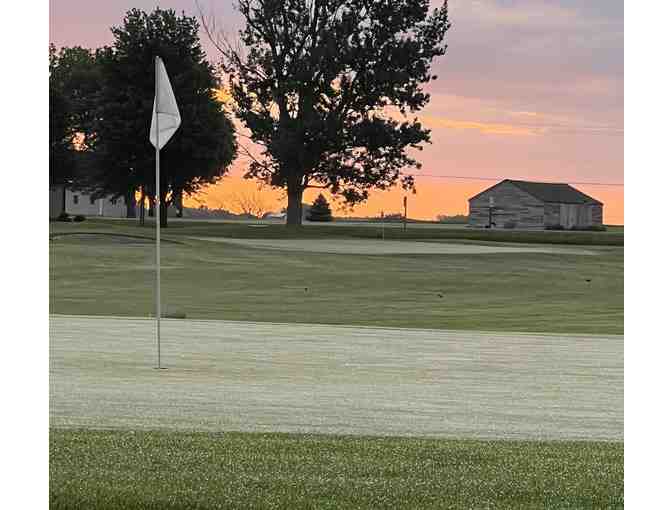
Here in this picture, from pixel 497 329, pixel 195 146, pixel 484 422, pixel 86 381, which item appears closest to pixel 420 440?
pixel 484 422

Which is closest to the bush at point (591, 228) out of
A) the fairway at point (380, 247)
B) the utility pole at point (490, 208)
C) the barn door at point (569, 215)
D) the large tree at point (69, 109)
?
the barn door at point (569, 215)

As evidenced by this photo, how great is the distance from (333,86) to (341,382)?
4796 cm

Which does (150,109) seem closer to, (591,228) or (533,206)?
(533,206)

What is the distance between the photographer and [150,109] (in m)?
66.6

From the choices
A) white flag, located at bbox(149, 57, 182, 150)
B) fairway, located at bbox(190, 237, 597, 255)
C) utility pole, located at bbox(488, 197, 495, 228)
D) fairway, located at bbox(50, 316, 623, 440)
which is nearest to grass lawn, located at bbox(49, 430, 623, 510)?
fairway, located at bbox(50, 316, 623, 440)

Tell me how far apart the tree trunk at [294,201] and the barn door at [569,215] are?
105 feet

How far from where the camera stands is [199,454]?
9.75 metres

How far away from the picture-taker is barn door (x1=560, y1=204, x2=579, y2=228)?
88250 mm

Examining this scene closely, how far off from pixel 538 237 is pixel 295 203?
1297 cm

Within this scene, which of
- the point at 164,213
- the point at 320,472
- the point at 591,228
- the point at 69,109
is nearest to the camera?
the point at 320,472

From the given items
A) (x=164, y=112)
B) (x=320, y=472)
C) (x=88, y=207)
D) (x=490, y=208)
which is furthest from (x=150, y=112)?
(x=88, y=207)

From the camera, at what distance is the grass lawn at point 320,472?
838cm
